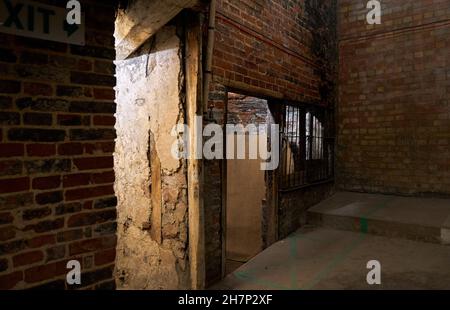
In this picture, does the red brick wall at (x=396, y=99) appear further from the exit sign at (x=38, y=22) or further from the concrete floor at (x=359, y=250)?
the exit sign at (x=38, y=22)

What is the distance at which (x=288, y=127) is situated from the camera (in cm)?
462

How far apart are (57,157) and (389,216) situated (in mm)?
4394

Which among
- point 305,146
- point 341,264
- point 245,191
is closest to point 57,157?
point 341,264

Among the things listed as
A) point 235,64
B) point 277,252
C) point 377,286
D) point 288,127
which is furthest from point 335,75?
point 377,286

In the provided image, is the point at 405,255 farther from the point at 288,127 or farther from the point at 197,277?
the point at 197,277

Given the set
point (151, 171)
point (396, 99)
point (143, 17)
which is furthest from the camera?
point (396, 99)

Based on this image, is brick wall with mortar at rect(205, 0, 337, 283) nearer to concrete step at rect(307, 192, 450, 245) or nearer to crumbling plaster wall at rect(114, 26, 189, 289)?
crumbling plaster wall at rect(114, 26, 189, 289)

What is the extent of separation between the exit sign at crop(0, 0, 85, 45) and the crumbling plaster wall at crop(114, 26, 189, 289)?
1.21 m

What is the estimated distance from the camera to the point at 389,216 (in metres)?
4.54

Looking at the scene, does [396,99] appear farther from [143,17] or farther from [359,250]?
[143,17]

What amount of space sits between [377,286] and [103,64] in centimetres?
302

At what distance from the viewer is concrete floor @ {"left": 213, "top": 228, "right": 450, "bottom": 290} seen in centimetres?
310

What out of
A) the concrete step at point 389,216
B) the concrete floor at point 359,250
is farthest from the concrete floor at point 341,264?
the concrete step at point 389,216
